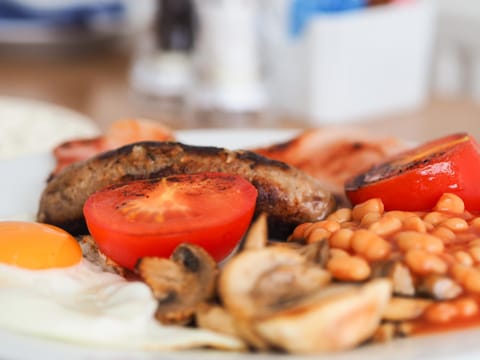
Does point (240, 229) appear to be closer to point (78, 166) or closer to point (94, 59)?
point (78, 166)

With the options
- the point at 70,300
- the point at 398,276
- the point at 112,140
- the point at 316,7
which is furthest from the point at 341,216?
the point at 316,7

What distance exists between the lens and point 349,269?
45.1 inches

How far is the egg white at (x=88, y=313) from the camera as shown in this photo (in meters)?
1.09

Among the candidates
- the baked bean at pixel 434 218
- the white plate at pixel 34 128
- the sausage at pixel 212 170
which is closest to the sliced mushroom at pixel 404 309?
the baked bean at pixel 434 218

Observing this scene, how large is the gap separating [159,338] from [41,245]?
335 mm

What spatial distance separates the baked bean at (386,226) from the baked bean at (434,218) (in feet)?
0.24

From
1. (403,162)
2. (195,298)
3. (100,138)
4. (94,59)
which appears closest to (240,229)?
(195,298)

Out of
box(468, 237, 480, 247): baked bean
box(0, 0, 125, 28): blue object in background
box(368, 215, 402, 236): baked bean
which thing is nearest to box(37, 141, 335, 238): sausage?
box(368, 215, 402, 236): baked bean

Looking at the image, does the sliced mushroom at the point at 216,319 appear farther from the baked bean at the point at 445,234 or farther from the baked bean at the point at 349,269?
the baked bean at the point at 445,234

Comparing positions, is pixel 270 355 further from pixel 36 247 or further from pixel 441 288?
pixel 36 247

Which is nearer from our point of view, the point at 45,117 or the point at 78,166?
the point at 78,166

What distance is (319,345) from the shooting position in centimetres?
101

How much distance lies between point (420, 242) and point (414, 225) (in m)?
0.08

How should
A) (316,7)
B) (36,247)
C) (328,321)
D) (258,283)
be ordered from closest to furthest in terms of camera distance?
(328,321)
(258,283)
(36,247)
(316,7)
